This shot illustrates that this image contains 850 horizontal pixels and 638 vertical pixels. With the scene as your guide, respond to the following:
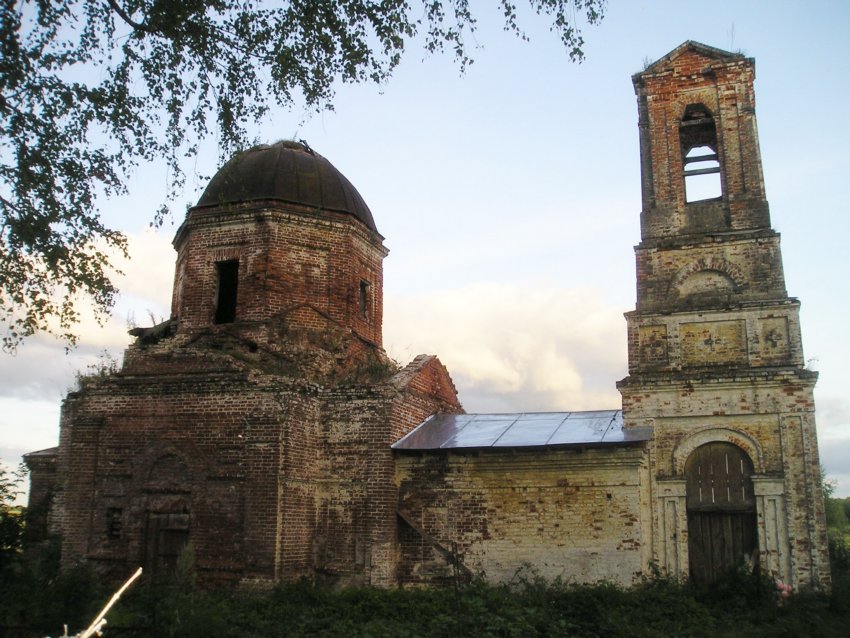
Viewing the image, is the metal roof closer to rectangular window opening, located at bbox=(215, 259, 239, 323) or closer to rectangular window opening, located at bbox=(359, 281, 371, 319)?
rectangular window opening, located at bbox=(359, 281, 371, 319)

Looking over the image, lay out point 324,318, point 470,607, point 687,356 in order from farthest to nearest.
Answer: point 324,318
point 687,356
point 470,607

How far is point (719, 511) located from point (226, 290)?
355 inches

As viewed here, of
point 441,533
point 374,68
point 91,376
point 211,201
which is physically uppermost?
point 211,201

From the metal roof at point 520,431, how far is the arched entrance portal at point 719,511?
38.5 inches

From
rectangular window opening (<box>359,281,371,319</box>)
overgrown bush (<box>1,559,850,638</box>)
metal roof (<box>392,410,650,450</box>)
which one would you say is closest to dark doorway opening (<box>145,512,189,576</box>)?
overgrown bush (<box>1,559,850,638</box>)

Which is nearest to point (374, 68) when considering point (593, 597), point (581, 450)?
point (581, 450)

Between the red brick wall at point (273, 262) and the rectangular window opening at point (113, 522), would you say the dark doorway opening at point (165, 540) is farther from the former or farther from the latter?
the red brick wall at point (273, 262)

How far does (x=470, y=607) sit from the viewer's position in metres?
10.2

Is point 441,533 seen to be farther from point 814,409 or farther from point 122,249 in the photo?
point 122,249

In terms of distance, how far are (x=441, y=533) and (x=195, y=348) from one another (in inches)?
198

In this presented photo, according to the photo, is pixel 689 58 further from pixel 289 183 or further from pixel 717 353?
pixel 289 183

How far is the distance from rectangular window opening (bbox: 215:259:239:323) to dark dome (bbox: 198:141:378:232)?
3.77 feet

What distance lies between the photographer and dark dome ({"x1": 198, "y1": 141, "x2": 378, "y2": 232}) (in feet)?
48.1

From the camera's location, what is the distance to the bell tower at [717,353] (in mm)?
11367
